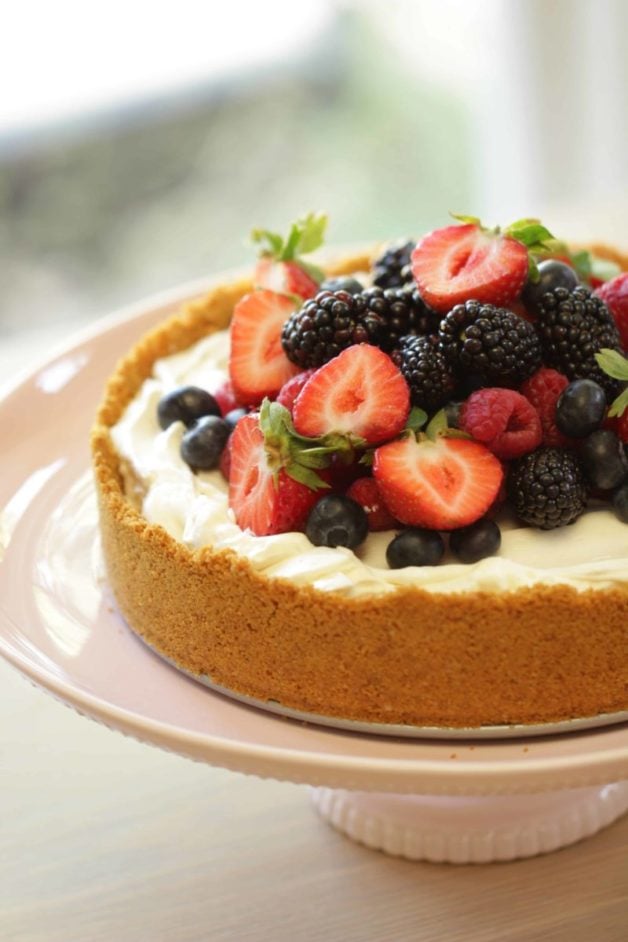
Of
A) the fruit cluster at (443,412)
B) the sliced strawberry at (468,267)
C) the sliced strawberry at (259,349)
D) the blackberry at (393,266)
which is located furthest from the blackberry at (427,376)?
the blackberry at (393,266)

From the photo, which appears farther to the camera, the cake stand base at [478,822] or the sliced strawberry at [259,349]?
the sliced strawberry at [259,349]

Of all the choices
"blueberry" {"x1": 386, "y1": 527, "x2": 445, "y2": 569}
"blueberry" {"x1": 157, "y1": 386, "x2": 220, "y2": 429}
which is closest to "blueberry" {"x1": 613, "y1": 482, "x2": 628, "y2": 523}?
"blueberry" {"x1": 386, "y1": 527, "x2": 445, "y2": 569}

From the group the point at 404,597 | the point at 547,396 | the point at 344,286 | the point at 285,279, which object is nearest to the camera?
the point at 404,597

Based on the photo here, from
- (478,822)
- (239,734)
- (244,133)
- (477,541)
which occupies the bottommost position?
(244,133)

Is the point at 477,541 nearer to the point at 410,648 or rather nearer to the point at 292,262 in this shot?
the point at 410,648

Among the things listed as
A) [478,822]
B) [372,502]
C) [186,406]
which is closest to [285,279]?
[186,406]

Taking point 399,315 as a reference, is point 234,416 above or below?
below

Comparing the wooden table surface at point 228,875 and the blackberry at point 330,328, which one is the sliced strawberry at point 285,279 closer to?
the blackberry at point 330,328

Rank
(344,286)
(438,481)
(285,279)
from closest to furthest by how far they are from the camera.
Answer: (438,481), (344,286), (285,279)
